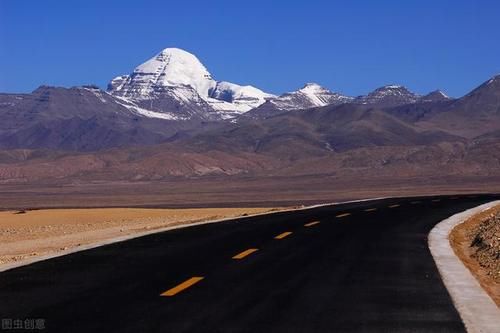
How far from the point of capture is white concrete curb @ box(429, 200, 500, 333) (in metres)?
9.16

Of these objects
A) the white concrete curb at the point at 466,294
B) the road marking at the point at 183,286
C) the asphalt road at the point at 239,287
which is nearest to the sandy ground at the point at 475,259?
the white concrete curb at the point at 466,294

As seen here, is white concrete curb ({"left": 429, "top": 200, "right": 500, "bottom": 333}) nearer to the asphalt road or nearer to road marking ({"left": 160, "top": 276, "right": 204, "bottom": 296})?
the asphalt road

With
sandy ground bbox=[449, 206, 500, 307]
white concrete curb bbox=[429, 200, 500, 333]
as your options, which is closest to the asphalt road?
white concrete curb bbox=[429, 200, 500, 333]

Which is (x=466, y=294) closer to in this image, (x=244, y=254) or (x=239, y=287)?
(x=239, y=287)

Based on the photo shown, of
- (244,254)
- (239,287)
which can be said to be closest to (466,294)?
(239,287)

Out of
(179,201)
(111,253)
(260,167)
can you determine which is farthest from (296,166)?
(111,253)

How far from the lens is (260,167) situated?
19538 centimetres

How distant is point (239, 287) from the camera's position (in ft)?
37.3

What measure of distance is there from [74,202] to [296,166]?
8665 cm

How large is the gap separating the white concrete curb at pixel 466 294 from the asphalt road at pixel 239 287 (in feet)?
0.53

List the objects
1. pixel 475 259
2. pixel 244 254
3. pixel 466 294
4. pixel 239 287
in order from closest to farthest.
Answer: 1. pixel 466 294
2. pixel 239 287
3. pixel 244 254
4. pixel 475 259

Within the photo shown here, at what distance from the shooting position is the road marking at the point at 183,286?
35.6ft

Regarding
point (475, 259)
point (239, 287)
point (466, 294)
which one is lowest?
point (475, 259)

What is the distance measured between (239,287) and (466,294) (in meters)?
2.95
